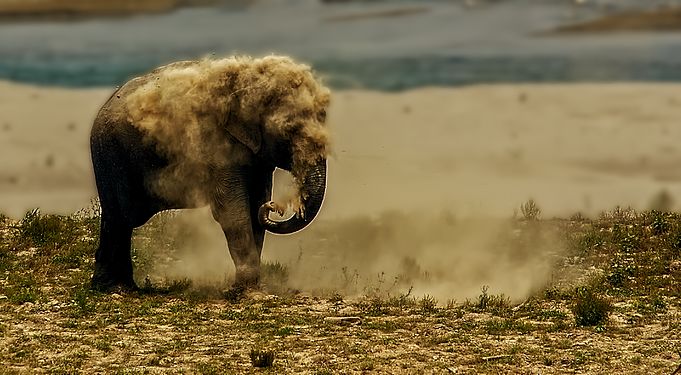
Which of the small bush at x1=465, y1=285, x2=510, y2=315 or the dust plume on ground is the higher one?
the dust plume on ground

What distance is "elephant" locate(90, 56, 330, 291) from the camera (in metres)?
16.5

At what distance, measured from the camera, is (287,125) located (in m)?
16.4

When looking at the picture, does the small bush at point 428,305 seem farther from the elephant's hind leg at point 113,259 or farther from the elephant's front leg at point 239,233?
the elephant's hind leg at point 113,259

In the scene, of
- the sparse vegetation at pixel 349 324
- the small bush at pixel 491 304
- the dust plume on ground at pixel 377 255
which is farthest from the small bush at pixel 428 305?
the small bush at pixel 491 304

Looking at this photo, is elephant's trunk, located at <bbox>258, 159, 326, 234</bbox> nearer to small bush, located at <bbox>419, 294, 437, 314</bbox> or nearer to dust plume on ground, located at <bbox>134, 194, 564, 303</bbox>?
dust plume on ground, located at <bbox>134, 194, 564, 303</bbox>

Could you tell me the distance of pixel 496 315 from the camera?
51.8 ft

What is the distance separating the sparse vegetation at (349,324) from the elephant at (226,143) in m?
1.34

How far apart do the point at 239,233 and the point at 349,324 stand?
104 inches

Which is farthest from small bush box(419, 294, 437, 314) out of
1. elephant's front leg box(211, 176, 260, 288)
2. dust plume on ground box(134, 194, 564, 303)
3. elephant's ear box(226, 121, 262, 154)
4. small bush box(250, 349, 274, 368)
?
A: small bush box(250, 349, 274, 368)

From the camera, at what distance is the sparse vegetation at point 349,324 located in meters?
13.1

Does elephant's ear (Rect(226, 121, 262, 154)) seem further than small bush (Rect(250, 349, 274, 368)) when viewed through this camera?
Answer: Yes

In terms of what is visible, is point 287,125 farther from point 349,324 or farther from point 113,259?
point 113,259

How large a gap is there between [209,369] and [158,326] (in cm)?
264

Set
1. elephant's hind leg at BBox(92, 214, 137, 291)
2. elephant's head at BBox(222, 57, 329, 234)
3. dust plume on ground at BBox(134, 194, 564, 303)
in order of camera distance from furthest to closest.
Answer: dust plume on ground at BBox(134, 194, 564, 303) → elephant's hind leg at BBox(92, 214, 137, 291) → elephant's head at BBox(222, 57, 329, 234)
